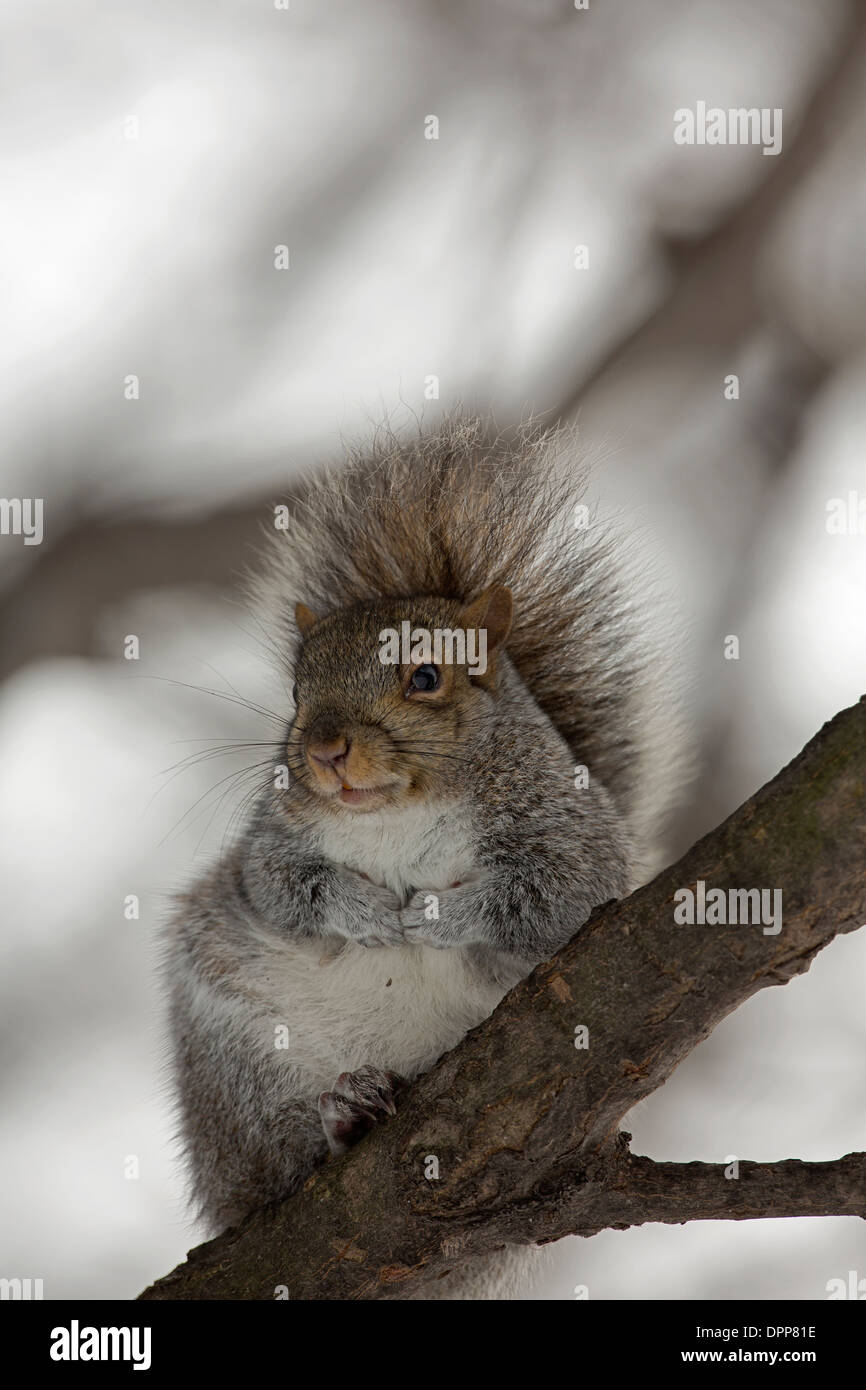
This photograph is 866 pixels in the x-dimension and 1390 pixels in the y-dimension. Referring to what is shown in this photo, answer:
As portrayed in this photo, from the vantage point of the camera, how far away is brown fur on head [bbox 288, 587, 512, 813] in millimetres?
2715

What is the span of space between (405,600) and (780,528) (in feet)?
5.95

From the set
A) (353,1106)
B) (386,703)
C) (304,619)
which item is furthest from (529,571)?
(353,1106)

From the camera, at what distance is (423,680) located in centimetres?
287

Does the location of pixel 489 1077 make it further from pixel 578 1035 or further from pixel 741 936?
pixel 741 936

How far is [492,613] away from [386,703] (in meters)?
0.35

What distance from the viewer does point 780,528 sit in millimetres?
4469

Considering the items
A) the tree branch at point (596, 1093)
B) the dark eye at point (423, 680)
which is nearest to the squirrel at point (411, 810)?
the dark eye at point (423, 680)

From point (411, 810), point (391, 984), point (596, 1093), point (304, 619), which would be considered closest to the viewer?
point (596, 1093)

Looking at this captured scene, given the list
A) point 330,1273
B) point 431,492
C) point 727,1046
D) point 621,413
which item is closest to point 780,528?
point 621,413

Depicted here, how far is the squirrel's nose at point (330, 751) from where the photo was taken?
105 inches

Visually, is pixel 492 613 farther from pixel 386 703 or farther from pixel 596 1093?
pixel 596 1093

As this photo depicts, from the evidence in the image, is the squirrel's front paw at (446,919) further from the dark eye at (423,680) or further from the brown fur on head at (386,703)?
the dark eye at (423,680)

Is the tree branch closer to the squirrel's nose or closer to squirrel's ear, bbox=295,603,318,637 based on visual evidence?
the squirrel's nose

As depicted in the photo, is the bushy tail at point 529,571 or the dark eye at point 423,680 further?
the bushy tail at point 529,571
